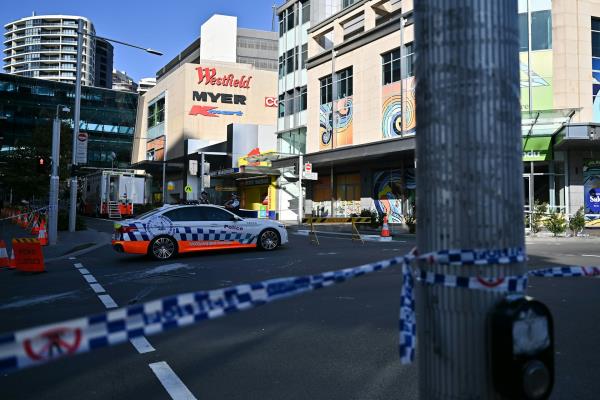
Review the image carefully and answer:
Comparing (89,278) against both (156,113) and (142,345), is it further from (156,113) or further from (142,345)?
(156,113)

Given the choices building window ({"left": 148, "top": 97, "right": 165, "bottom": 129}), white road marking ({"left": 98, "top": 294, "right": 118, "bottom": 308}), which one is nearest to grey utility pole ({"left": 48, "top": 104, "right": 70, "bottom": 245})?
white road marking ({"left": 98, "top": 294, "right": 118, "bottom": 308})

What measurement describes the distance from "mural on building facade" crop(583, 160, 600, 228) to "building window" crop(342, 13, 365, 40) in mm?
17473

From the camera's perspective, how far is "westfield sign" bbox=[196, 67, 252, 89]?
60.9m

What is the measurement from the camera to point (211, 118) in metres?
61.7

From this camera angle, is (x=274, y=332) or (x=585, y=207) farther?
(x=585, y=207)

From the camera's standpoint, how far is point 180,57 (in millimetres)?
84500

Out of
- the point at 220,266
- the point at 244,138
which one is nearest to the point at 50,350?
the point at 220,266

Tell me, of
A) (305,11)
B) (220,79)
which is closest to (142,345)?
(305,11)

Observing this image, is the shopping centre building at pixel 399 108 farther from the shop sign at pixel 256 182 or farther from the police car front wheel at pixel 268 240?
the police car front wheel at pixel 268 240

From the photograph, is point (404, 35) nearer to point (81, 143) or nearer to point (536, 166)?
point (536, 166)

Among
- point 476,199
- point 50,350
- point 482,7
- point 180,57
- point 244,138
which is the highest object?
point 180,57

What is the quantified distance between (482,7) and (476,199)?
25.3 inches

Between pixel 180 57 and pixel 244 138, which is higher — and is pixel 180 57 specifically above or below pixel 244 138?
above

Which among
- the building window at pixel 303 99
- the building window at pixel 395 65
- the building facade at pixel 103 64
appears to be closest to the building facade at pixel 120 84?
the building facade at pixel 103 64
